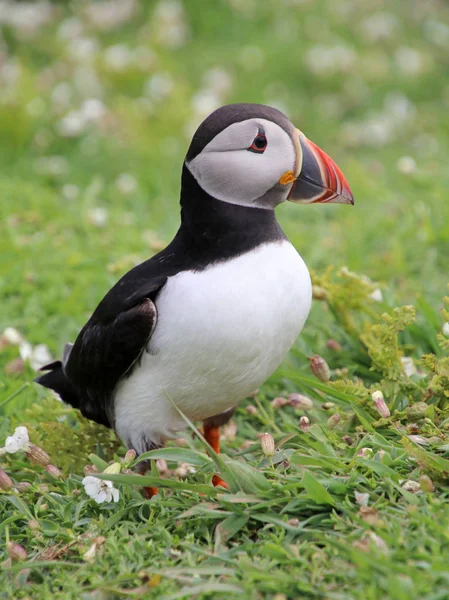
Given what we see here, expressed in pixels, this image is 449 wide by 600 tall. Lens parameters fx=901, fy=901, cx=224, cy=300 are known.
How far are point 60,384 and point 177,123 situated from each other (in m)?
4.24

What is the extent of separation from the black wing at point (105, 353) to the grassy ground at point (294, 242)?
7.2 inches

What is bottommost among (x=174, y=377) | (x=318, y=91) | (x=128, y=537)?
(x=318, y=91)

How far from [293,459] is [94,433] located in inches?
42.7

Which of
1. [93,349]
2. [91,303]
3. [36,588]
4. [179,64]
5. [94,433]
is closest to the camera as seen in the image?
[36,588]

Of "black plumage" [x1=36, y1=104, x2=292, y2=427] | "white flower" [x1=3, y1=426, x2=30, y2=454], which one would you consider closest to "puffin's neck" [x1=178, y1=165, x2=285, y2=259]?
"black plumage" [x1=36, y1=104, x2=292, y2=427]

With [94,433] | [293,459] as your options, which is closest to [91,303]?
[94,433]

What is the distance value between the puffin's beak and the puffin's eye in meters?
0.12

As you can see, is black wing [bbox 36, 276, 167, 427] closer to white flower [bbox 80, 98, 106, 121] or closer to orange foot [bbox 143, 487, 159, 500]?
orange foot [bbox 143, 487, 159, 500]

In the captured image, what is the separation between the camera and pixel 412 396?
3.55 m

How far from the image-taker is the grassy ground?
2.80 m

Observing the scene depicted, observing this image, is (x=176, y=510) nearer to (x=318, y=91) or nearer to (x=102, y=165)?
(x=102, y=165)

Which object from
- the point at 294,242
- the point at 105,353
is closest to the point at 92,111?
the point at 294,242

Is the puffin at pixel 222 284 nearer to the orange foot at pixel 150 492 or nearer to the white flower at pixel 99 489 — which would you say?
the orange foot at pixel 150 492

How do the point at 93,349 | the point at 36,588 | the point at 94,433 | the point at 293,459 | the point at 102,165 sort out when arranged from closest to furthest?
1. the point at 36,588
2. the point at 293,459
3. the point at 93,349
4. the point at 94,433
5. the point at 102,165
